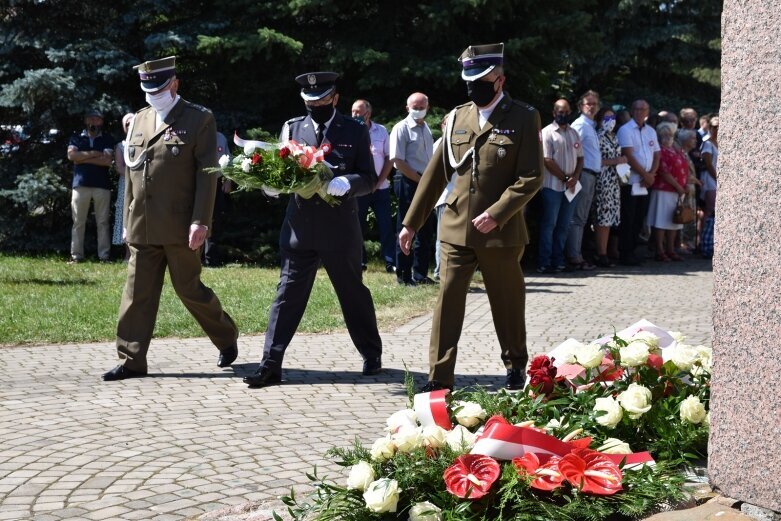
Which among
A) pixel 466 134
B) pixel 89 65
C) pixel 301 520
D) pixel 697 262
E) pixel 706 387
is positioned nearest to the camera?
pixel 301 520

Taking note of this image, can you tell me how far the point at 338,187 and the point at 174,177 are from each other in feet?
4.04

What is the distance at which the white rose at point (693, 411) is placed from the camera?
518 centimetres

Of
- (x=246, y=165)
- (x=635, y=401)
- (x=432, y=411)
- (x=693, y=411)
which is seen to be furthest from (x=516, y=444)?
(x=246, y=165)

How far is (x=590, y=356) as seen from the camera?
18.5 ft

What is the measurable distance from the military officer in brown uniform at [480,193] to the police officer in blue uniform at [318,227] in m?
0.64

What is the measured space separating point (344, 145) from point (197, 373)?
77.0 inches

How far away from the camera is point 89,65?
16.5 m

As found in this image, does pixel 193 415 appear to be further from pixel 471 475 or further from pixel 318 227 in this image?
pixel 471 475

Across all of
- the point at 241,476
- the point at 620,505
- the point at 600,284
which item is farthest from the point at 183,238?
the point at 600,284

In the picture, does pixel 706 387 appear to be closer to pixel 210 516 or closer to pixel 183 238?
pixel 210 516

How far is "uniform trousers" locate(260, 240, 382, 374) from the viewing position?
8.03 metres

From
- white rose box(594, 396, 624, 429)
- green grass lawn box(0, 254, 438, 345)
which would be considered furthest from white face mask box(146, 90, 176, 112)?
white rose box(594, 396, 624, 429)

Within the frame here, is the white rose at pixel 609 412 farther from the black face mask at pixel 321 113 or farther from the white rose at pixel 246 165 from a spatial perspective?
the black face mask at pixel 321 113

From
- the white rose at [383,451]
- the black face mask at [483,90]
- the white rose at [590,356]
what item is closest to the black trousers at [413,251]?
the black face mask at [483,90]
